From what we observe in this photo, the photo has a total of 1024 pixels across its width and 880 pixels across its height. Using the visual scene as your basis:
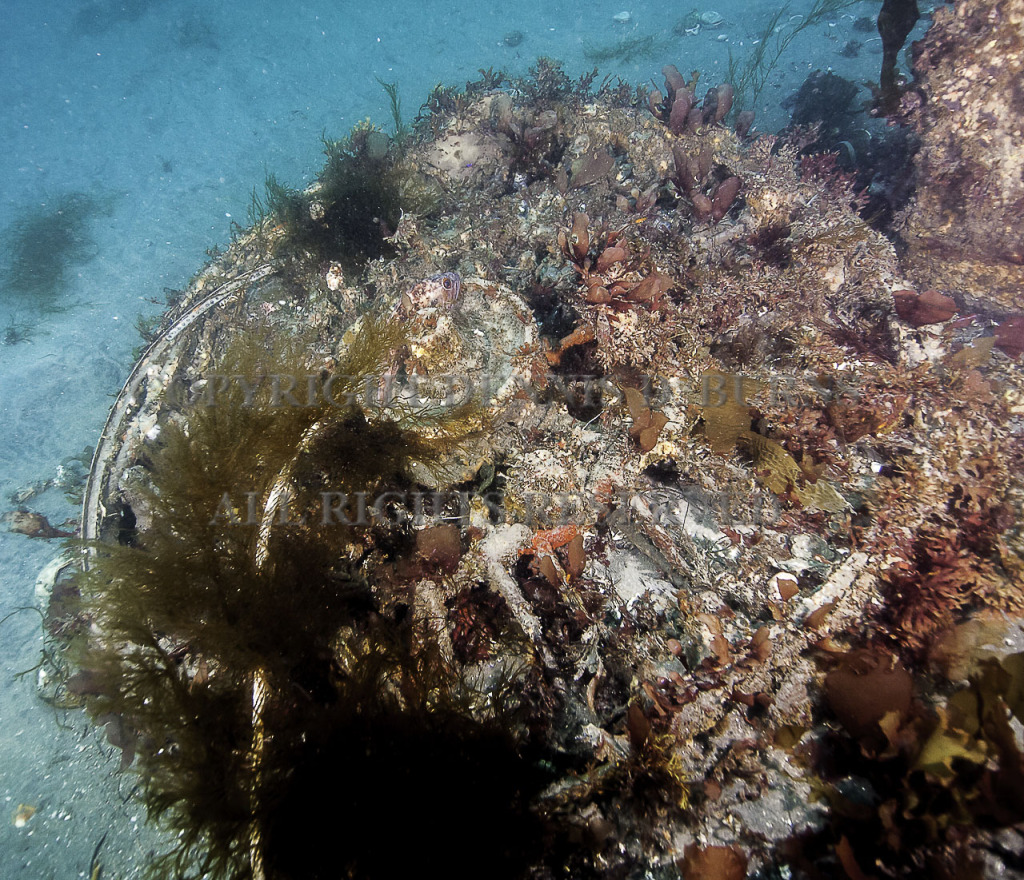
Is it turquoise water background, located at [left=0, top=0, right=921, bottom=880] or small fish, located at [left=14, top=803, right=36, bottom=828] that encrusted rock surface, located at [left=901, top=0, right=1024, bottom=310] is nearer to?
turquoise water background, located at [left=0, top=0, right=921, bottom=880]

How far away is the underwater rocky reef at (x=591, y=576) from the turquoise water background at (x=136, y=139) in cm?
138

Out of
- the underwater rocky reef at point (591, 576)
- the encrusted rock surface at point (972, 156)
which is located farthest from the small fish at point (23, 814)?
the encrusted rock surface at point (972, 156)

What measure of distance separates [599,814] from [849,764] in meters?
1.39

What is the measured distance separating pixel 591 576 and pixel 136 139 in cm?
2731

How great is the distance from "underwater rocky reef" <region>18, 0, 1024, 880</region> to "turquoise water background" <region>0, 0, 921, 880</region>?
1.38 metres

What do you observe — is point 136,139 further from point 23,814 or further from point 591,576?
point 591,576

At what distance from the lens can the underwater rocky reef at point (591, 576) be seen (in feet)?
7.86

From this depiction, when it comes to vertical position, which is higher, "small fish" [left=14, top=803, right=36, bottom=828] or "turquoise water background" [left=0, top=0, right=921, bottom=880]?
"turquoise water background" [left=0, top=0, right=921, bottom=880]

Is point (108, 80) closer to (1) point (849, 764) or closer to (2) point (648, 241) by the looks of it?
(2) point (648, 241)

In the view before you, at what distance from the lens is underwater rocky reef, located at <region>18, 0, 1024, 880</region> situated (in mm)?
2395

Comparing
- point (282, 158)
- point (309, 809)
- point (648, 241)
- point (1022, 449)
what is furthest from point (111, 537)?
point (282, 158)

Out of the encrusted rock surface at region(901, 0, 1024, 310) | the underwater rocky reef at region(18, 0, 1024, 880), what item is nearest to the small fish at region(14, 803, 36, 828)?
the underwater rocky reef at region(18, 0, 1024, 880)

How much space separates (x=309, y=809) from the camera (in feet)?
8.07

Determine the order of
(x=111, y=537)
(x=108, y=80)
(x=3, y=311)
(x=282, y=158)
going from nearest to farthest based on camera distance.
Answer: (x=111, y=537), (x=3, y=311), (x=282, y=158), (x=108, y=80)
